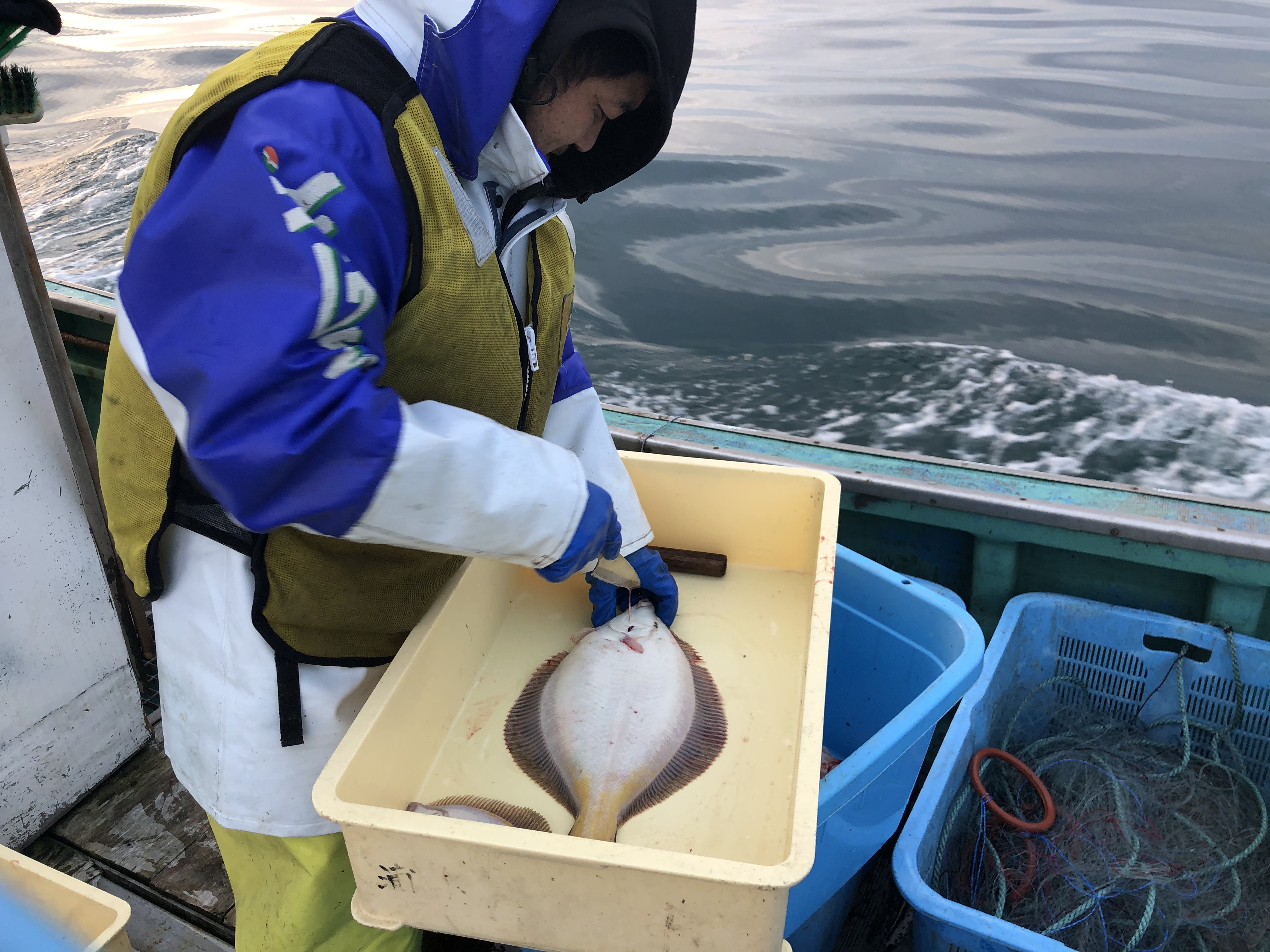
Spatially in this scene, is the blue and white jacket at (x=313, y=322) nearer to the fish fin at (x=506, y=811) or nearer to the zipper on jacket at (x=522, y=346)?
the zipper on jacket at (x=522, y=346)

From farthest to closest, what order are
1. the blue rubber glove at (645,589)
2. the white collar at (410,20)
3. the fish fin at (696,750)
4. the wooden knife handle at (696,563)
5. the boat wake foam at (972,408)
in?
the boat wake foam at (972,408) → the wooden knife handle at (696,563) → the blue rubber glove at (645,589) → the fish fin at (696,750) → the white collar at (410,20)

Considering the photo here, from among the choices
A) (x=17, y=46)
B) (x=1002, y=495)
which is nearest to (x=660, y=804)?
(x=1002, y=495)

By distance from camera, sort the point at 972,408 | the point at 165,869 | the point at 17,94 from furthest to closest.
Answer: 1. the point at 972,408
2. the point at 165,869
3. the point at 17,94

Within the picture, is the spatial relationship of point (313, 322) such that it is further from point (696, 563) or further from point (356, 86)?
point (696, 563)

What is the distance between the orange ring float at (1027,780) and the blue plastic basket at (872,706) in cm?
31

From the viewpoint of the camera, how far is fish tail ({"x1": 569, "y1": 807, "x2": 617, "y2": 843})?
1.42 metres

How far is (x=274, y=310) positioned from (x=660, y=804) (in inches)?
43.1

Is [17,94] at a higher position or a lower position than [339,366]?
higher

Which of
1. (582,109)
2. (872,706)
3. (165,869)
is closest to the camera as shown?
(582,109)

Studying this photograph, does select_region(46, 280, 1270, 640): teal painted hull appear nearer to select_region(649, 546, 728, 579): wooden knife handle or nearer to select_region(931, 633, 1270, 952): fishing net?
select_region(931, 633, 1270, 952): fishing net

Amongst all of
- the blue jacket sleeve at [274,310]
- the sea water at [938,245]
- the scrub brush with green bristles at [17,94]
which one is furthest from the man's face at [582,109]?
Answer: the sea water at [938,245]

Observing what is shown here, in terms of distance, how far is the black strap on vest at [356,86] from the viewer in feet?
3.67

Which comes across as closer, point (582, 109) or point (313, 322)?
point (313, 322)

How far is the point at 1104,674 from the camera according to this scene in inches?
103
